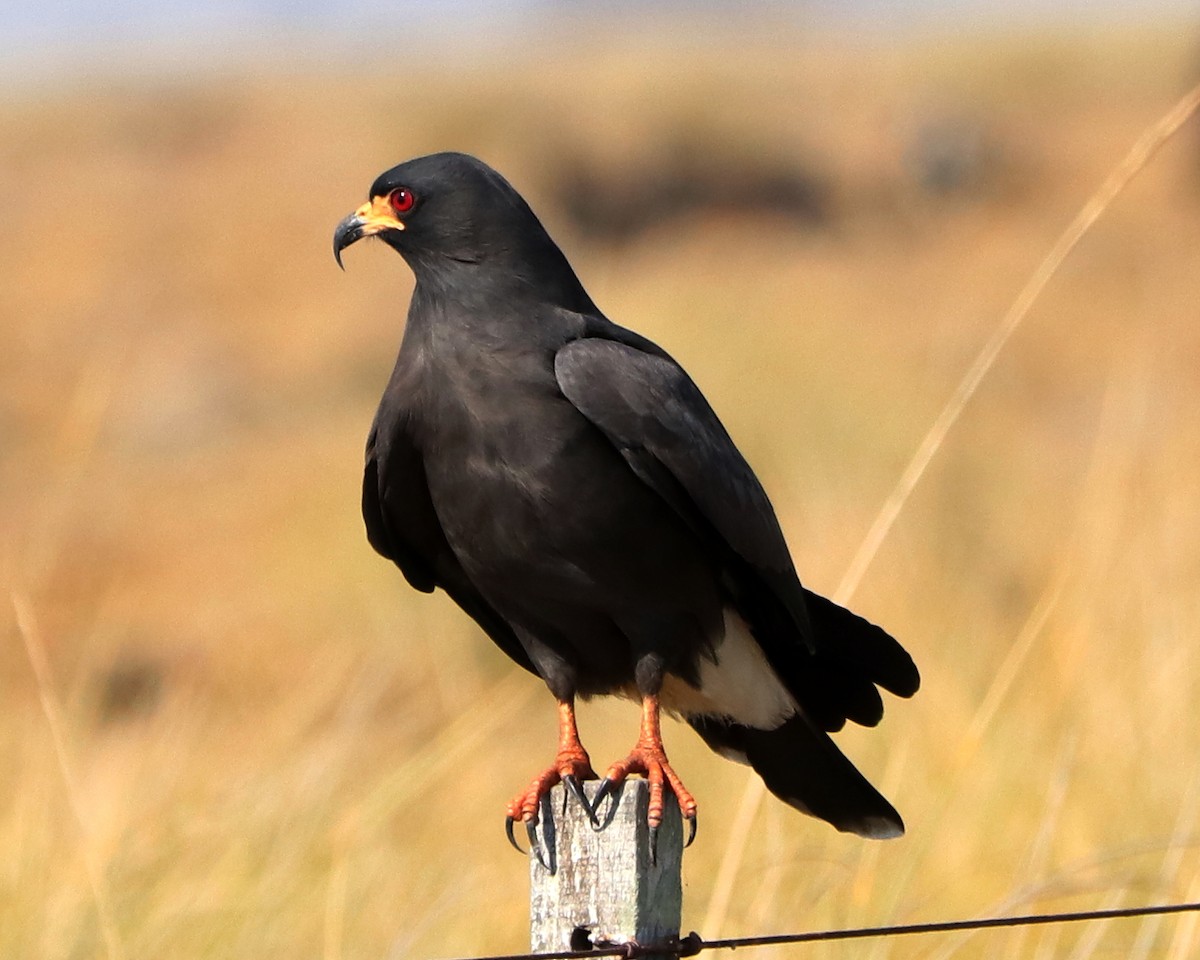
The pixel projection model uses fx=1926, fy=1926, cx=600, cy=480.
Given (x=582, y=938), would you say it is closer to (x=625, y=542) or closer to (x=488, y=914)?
(x=625, y=542)

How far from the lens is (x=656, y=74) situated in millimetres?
38188

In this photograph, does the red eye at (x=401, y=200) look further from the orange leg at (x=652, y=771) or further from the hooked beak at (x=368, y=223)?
the orange leg at (x=652, y=771)

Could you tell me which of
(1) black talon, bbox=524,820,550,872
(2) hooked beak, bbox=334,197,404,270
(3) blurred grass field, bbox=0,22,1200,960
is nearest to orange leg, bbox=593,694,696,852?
(1) black talon, bbox=524,820,550,872

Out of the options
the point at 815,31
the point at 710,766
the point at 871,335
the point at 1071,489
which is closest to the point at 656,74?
the point at 815,31

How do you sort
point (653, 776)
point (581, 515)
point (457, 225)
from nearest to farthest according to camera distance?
point (653, 776) → point (581, 515) → point (457, 225)

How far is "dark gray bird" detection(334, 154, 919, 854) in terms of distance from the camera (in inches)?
148

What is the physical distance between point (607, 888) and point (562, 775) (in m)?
0.72

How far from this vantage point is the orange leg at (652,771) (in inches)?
126

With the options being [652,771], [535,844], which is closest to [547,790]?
[652,771]

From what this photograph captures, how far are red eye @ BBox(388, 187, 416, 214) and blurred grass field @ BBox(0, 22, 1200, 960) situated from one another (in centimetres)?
120

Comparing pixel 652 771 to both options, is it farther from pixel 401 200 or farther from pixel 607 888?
pixel 401 200

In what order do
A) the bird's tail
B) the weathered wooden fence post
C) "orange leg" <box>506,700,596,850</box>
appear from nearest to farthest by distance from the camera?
the weathered wooden fence post, "orange leg" <box>506,700,596,850</box>, the bird's tail

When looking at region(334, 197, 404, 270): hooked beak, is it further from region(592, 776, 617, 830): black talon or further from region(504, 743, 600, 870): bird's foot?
region(592, 776, 617, 830): black talon

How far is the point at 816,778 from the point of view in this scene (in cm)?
425
